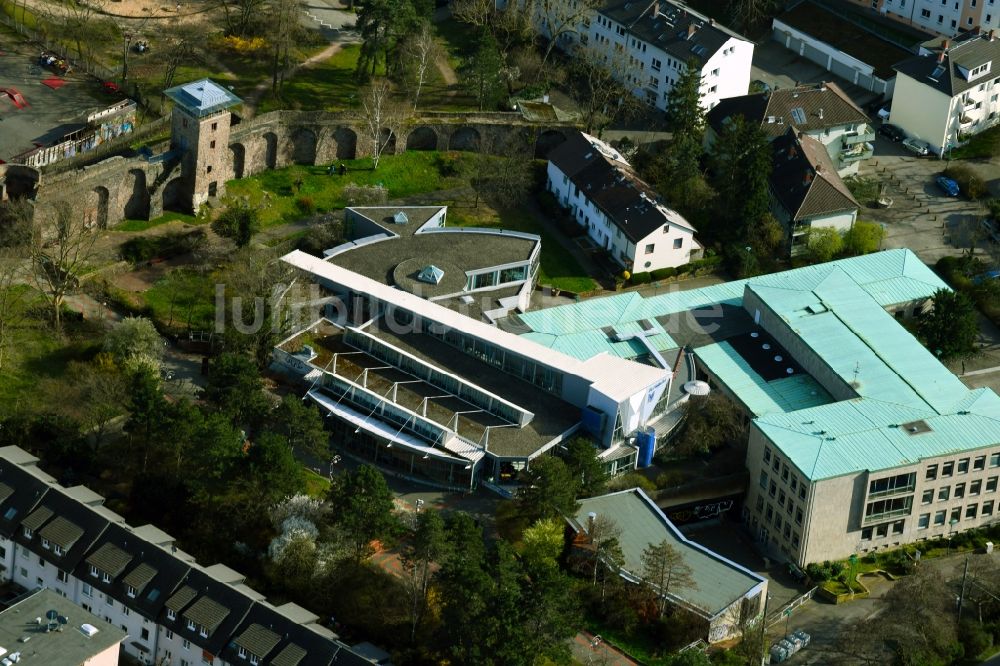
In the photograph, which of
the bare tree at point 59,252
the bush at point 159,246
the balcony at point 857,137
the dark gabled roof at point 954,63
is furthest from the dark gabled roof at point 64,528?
the dark gabled roof at point 954,63

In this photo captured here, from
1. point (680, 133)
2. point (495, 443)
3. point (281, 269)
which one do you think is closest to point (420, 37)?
point (680, 133)

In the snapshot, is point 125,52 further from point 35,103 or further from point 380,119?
point 380,119

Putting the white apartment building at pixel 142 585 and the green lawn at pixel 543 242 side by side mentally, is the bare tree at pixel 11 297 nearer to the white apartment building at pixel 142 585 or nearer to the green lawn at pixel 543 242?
the white apartment building at pixel 142 585

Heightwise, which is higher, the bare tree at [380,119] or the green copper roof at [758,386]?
the bare tree at [380,119]

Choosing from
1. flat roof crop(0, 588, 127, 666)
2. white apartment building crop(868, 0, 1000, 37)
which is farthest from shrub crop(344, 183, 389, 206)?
white apartment building crop(868, 0, 1000, 37)

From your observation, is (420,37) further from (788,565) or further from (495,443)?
(788,565)

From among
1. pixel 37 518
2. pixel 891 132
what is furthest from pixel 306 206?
pixel 891 132
